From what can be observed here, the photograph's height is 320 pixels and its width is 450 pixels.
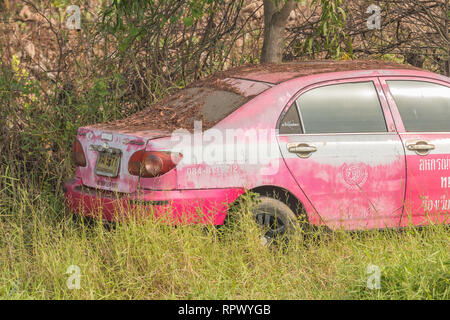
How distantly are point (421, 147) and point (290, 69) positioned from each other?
1247mm

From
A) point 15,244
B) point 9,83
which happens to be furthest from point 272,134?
point 9,83

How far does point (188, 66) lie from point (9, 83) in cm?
212

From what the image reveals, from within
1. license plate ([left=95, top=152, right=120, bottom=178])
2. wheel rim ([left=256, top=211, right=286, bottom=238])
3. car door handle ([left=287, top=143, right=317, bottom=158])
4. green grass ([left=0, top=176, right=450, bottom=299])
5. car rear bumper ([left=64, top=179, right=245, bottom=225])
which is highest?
car door handle ([left=287, top=143, right=317, bottom=158])

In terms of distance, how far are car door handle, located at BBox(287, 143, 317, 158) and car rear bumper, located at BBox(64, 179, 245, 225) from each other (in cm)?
51

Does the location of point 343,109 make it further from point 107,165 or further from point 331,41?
point 331,41

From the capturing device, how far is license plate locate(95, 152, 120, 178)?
5.24m

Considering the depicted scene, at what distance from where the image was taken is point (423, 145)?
5750 millimetres

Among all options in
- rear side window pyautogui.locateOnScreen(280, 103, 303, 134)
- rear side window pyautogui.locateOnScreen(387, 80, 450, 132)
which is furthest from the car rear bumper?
rear side window pyautogui.locateOnScreen(387, 80, 450, 132)

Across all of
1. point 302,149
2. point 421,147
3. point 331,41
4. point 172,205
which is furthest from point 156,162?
point 331,41

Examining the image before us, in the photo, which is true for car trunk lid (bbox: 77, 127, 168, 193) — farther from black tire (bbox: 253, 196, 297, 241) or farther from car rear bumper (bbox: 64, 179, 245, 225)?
black tire (bbox: 253, 196, 297, 241)

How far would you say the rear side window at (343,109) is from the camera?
5.48 m

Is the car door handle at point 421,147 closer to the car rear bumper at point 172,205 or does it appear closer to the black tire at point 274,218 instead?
the black tire at point 274,218
